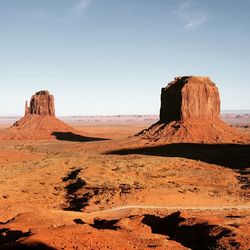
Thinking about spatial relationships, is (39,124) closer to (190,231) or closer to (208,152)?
(208,152)

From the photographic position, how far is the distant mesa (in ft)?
349

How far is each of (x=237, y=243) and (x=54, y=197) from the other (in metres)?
20.4

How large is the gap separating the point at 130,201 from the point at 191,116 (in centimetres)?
5017

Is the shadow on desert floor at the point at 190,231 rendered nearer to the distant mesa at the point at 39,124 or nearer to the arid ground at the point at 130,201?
the arid ground at the point at 130,201

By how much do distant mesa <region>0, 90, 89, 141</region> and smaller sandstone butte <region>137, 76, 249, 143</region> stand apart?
32889 millimetres

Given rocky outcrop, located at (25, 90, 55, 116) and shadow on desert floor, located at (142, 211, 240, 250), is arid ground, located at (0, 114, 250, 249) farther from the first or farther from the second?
rocky outcrop, located at (25, 90, 55, 116)

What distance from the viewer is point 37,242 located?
54.9 feet

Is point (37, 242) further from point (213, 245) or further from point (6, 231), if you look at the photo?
point (213, 245)

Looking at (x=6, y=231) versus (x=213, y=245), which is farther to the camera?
(x=6, y=231)

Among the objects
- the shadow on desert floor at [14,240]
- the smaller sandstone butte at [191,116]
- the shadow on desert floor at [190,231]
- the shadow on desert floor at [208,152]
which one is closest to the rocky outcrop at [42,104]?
the smaller sandstone butte at [191,116]

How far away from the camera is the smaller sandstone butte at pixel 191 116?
7469cm

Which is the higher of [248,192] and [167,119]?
[167,119]

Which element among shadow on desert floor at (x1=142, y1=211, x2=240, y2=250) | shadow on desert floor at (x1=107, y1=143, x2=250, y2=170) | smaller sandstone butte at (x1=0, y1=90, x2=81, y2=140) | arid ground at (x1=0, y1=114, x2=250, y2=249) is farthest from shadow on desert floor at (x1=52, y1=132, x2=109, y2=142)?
shadow on desert floor at (x1=142, y1=211, x2=240, y2=250)

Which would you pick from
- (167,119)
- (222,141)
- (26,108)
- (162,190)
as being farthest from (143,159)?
(26,108)
